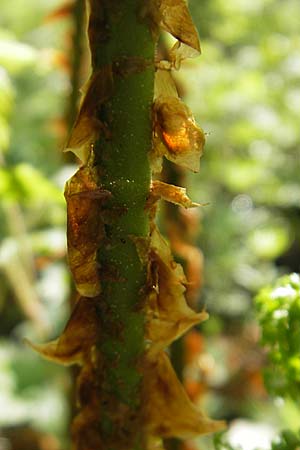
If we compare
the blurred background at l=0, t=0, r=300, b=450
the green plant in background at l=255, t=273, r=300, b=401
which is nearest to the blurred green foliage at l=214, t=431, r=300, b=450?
the green plant in background at l=255, t=273, r=300, b=401

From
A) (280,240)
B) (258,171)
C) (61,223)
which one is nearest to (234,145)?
(258,171)

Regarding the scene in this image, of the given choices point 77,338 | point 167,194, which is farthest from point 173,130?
point 77,338

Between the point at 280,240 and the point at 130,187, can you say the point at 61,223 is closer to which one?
the point at 280,240

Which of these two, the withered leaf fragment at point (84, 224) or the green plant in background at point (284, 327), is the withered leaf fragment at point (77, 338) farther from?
the green plant in background at point (284, 327)

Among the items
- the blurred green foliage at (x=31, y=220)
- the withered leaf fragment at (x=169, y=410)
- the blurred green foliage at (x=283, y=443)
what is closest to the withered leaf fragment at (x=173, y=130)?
the withered leaf fragment at (x=169, y=410)

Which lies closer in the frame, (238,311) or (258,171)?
(258,171)

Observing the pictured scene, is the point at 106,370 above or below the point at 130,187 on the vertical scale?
below
